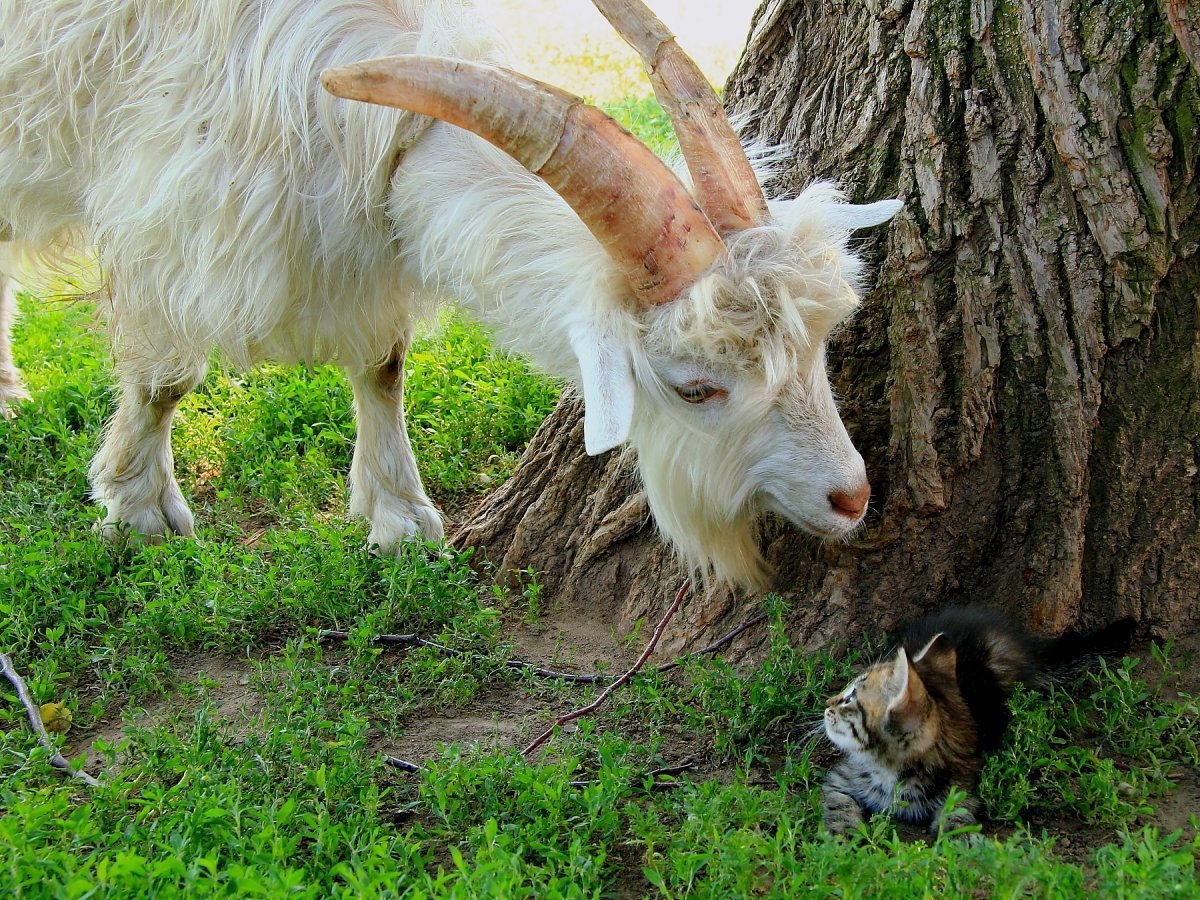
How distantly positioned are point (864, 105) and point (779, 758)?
5.99ft

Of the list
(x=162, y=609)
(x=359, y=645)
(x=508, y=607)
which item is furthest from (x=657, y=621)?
(x=162, y=609)

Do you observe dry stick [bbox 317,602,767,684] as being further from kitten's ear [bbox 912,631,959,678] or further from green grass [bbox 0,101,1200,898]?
kitten's ear [bbox 912,631,959,678]

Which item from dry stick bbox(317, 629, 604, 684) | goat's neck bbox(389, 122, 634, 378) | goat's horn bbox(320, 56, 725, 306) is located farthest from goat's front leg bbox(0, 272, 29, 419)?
goat's horn bbox(320, 56, 725, 306)

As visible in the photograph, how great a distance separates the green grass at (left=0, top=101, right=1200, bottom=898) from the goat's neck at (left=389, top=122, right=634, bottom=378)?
993mm

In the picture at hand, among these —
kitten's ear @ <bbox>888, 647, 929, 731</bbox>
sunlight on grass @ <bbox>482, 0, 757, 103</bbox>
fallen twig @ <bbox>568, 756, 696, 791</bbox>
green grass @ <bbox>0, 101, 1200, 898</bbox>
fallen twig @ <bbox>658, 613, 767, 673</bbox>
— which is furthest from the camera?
sunlight on grass @ <bbox>482, 0, 757, 103</bbox>

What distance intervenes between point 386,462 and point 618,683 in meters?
1.58

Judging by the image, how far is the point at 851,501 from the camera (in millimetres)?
2986

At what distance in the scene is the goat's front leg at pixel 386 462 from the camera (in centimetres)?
452

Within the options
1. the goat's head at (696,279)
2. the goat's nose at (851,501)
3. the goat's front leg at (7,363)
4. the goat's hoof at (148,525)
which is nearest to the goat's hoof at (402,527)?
the goat's hoof at (148,525)

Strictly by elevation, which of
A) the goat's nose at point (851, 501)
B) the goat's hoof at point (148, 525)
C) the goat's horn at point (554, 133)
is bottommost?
the goat's hoof at point (148, 525)

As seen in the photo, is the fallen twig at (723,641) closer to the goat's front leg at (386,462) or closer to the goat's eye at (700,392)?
the goat's eye at (700,392)

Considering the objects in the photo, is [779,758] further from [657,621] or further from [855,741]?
[657,621]

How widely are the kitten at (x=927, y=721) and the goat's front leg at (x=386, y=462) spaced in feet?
6.52

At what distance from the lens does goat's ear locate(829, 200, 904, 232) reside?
308 centimetres
